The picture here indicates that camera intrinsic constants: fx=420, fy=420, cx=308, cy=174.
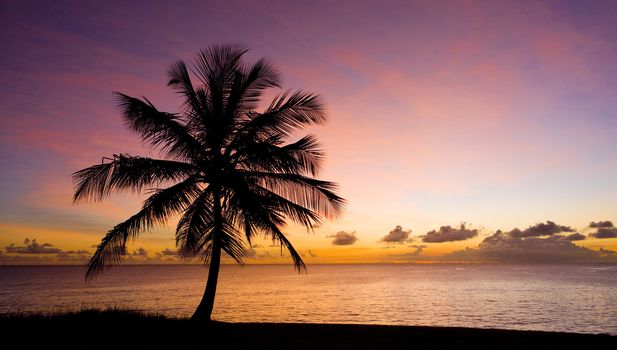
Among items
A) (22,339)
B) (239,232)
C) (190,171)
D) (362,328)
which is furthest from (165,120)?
(362,328)

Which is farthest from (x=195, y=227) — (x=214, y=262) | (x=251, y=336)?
(x=251, y=336)

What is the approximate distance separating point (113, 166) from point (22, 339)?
5315 mm

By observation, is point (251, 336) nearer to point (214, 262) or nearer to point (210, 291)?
point (214, 262)

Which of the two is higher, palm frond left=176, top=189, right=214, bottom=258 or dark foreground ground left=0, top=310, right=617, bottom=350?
palm frond left=176, top=189, right=214, bottom=258

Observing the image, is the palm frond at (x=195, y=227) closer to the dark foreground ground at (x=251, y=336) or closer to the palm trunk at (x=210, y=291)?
the palm trunk at (x=210, y=291)

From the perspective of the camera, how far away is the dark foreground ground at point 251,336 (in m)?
9.22

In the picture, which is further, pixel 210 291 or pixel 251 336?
pixel 210 291

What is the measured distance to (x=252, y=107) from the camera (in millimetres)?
14672

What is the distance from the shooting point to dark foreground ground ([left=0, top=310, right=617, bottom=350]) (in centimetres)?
922

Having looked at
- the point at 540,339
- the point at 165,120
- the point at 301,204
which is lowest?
the point at 540,339

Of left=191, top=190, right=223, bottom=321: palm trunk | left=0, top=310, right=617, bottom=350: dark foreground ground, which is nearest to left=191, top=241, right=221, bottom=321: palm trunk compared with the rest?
left=191, top=190, right=223, bottom=321: palm trunk

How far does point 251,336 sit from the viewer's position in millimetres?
10359

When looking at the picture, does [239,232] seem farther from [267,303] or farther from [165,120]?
[267,303]

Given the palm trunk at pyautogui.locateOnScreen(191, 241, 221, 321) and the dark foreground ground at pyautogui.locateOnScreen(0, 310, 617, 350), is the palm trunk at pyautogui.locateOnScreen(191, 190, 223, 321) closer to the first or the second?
the palm trunk at pyautogui.locateOnScreen(191, 241, 221, 321)
